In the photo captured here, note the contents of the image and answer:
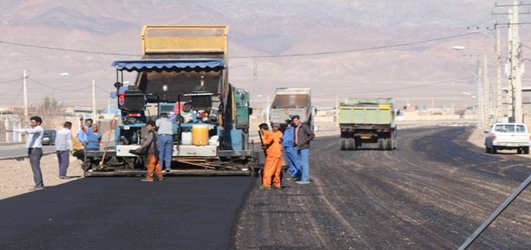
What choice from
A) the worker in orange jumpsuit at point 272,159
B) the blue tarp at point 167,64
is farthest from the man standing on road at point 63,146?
the worker in orange jumpsuit at point 272,159

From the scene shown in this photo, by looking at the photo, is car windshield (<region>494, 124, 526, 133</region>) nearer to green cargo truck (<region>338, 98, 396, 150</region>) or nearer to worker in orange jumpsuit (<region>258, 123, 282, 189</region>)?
green cargo truck (<region>338, 98, 396, 150</region>)

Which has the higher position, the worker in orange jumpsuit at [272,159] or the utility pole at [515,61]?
the utility pole at [515,61]

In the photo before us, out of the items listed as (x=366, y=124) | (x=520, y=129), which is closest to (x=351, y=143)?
(x=366, y=124)

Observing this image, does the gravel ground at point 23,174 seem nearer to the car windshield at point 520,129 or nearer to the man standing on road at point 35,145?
the man standing on road at point 35,145

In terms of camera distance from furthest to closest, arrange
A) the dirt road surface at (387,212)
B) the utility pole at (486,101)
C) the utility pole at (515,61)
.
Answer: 1. the utility pole at (486,101)
2. the utility pole at (515,61)
3. the dirt road surface at (387,212)

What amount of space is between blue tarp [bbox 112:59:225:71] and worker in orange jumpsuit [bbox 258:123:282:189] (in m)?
4.00

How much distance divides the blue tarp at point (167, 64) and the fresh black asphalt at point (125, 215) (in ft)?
11.0

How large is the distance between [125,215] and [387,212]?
4174 mm

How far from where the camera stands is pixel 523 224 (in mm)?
15484

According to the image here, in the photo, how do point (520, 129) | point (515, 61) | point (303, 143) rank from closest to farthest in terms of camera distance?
point (303, 143) → point (520, 129) → point (515, 61)

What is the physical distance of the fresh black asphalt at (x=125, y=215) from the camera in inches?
517

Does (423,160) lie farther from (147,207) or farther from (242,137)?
(147,207)

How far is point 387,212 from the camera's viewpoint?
17.2 m

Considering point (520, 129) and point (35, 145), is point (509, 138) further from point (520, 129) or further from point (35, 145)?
point (35, 145)
